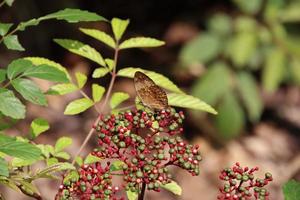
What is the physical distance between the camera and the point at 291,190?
2.06m

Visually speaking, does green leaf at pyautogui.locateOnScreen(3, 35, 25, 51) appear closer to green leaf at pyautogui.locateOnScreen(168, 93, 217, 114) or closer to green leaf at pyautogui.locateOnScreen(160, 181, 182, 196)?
green leaf at pyautogui.locateOnScreen(168, 93, 217, 114)

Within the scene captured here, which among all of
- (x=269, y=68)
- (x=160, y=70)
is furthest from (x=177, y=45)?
(x=269, y=68)

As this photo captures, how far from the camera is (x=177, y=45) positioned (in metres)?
7.77

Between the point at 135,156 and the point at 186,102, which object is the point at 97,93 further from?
the point at 135,156

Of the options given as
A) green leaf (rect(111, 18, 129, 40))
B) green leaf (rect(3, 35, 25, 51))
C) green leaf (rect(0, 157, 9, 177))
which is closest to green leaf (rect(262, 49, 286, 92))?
green leaf (rect(111, 18, 129, 40))

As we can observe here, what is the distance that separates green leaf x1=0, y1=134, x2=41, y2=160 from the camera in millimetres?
1931

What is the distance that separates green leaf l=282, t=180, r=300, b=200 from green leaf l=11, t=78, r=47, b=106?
2.79 ft

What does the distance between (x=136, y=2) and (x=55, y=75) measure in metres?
5.94

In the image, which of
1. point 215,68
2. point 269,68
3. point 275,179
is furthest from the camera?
point 275,179

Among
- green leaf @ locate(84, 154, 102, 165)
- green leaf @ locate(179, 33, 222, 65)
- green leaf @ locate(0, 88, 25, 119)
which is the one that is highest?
green leaf @ locate(179, 33, 222, 65)

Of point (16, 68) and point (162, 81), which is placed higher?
point (162, 81)

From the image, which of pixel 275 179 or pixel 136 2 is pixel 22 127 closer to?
pixel 136 2

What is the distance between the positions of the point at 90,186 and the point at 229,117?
4.50 meters

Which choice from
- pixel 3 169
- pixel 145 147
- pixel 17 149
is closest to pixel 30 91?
pixel 17 149
